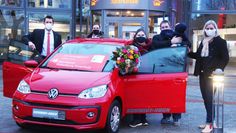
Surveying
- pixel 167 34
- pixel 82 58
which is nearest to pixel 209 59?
pixel 167 34

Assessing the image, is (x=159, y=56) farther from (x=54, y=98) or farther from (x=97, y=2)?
(x=97, y=2)

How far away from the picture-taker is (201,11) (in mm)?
16953

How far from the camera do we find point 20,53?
330 inches

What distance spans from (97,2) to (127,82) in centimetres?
1044

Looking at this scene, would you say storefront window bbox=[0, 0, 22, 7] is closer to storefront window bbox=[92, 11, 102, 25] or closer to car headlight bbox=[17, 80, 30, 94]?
storefront window bbox=[92, 11, 102, 25]

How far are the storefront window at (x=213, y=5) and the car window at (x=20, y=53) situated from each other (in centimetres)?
979

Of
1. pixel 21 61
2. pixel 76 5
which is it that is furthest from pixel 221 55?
pixel 76 5

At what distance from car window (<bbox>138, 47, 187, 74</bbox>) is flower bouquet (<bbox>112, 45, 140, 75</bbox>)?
1.10ft

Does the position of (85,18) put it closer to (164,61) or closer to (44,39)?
(44,39)

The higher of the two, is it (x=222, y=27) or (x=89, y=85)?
(x=222, y=27)

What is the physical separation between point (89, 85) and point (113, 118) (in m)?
0.71

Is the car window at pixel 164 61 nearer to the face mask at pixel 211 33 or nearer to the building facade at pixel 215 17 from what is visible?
the face mask at pixel 211 33

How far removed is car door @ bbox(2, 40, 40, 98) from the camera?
802 cm

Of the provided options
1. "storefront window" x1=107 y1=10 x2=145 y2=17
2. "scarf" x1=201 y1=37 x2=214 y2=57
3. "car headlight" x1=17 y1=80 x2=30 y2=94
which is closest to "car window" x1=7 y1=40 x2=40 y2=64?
"car headlight" x1=17 y1=80 x2=30 y2=94
